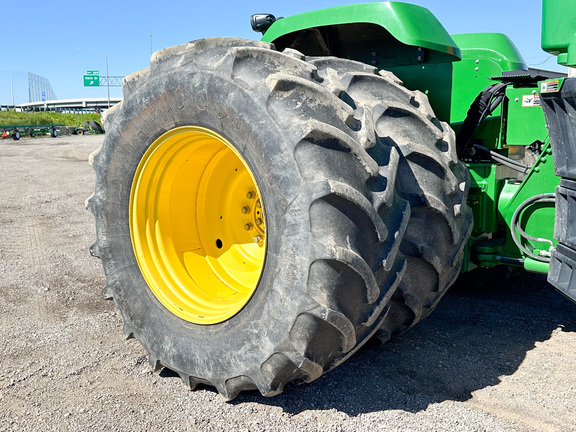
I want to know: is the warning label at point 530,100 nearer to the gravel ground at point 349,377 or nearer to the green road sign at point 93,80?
the gravel ground at point 349,377

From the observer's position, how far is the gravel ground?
2.20m

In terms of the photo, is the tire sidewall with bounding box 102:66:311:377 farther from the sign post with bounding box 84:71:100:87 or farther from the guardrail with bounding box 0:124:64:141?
the sign post with bounding box 84:71:100:87

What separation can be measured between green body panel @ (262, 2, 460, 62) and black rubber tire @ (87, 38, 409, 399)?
60cm


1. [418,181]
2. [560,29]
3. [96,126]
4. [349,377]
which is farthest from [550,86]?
[96,126]

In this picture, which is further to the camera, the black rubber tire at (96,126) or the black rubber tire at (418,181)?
the black rubber tire at (96,126)

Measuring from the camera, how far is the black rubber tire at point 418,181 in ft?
7.29

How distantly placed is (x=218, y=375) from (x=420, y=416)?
79 centimetres

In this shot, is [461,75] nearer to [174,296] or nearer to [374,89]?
[374,89]

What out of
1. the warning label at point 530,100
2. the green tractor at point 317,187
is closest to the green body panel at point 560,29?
the green tractor at point 317,187

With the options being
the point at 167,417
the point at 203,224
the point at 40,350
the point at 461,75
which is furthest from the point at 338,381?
the point at 461,75

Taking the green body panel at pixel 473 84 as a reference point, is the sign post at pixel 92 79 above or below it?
below

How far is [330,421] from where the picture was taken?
218 centimetres

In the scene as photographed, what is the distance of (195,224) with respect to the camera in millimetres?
2922

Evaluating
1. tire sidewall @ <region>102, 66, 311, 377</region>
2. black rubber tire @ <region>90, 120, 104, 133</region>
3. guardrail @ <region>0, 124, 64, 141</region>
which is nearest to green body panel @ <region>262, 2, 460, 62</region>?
tire sidewall @ <region>102, 66, 311, 377</region>
